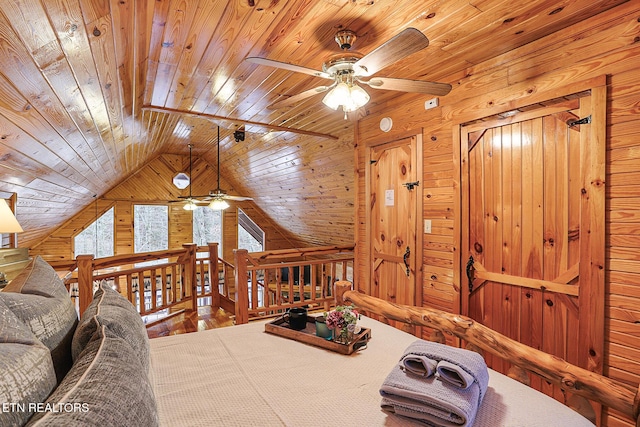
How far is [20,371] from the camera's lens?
2.20ft

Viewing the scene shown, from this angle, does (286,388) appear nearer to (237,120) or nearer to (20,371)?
(20,371)

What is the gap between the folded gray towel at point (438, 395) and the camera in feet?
3.35

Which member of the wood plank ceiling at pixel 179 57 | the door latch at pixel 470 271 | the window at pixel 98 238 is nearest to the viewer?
the wood plank ceiling at pixel 179 57

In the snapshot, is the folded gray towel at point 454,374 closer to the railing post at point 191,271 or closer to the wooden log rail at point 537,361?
the wooden log rail at point 537,361

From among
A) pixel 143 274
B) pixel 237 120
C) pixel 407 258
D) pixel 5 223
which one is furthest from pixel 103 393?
pixel 143 274

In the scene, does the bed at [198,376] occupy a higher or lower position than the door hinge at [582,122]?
lower

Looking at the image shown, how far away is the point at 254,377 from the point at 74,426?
0.84 metres

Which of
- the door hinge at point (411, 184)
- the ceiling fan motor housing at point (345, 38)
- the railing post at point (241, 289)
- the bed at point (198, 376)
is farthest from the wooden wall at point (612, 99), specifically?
the railing post at point (241, 289)

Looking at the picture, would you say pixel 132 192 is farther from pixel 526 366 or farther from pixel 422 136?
pixel 526 366

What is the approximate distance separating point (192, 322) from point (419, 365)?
3.70 m

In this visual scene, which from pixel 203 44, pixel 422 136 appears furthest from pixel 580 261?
pixel 203 44

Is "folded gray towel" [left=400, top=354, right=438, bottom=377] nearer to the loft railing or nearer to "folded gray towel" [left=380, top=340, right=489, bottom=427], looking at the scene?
"folded gray towel" [left=380, top=340, right=489, bottom=427]

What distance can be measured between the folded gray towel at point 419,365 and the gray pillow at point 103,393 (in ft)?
2.75

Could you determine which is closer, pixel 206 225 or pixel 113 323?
pixel 113 323
